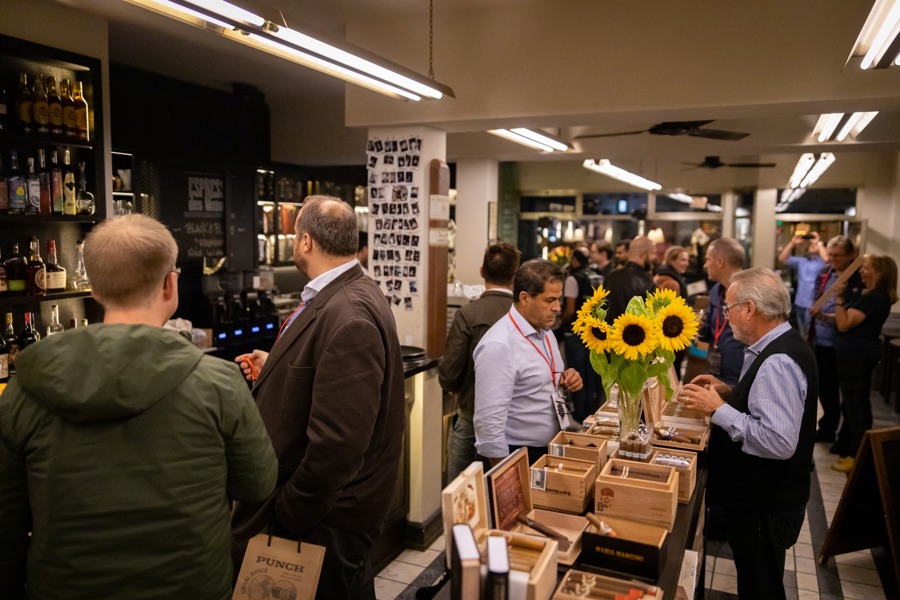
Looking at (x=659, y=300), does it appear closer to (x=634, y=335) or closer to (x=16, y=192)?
(x=634, y=335)

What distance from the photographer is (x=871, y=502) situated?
393cm

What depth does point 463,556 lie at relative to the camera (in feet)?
4.59

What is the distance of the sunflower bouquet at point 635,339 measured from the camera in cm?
233

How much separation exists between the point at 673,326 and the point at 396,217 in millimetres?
2705

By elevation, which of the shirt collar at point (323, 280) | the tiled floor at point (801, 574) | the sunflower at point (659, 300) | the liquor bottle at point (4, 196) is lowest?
the tiled floor at point (801, 574)

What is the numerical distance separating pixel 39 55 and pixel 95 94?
0.42m

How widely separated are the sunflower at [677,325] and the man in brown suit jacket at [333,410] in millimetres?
912

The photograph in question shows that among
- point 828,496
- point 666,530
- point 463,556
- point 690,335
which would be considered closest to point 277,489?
point 463,556

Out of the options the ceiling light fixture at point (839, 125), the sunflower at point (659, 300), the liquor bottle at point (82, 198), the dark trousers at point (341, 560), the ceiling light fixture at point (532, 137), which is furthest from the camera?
the ceiling light fixture at point (532, 137)

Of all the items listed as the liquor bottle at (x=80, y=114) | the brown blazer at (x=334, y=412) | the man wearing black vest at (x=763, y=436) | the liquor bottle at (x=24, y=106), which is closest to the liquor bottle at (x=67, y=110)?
the liquor bottle at (x=80, y=114)

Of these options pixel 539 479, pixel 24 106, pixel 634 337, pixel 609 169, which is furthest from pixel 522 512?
pixel 609 169

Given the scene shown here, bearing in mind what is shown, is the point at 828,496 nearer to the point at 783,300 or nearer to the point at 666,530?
the point at 783,300

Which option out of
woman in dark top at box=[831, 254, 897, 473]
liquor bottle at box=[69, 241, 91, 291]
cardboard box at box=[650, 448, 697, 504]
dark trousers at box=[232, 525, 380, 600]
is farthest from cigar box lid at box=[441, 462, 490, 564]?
woman in dark top at box=[831, 254, 897, 473]

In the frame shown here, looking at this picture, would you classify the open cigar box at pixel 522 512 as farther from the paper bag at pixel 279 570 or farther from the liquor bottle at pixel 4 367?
the liquor bottle at pixel 4 367
